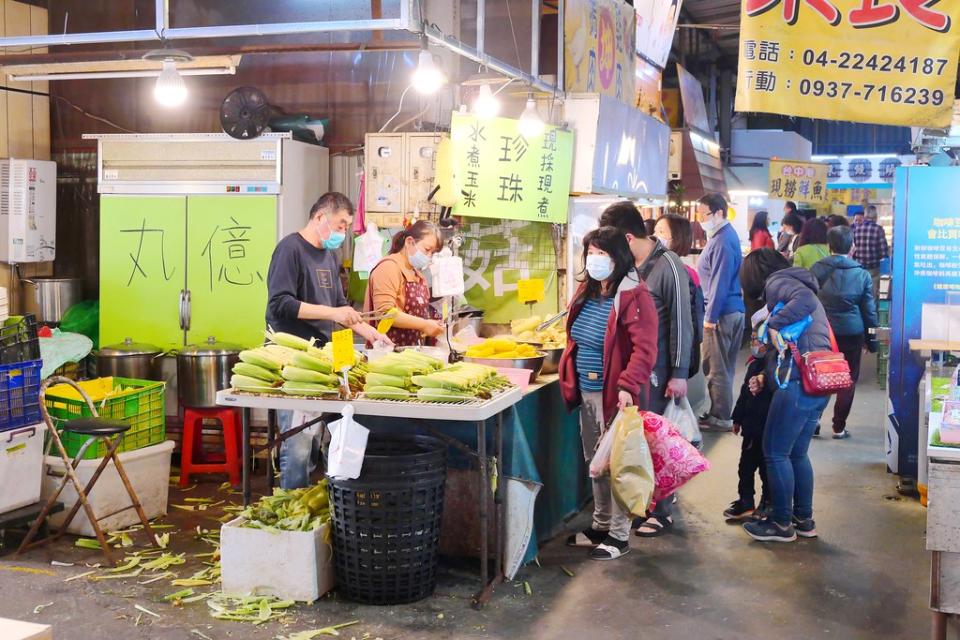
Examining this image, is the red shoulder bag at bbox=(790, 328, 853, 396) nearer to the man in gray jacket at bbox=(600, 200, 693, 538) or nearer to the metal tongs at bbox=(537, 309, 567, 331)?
the man in gray jacket at bbox=(600, 200, 693, 538)

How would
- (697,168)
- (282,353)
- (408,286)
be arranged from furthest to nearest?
(697,168)
(408,286)
(282,353)

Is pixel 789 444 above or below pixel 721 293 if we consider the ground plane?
below

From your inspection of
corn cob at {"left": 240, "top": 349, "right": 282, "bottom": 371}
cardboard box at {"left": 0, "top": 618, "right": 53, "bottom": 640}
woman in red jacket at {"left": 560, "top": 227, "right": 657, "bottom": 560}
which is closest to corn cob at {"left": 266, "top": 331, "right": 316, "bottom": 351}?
corn cob at {"left": 240, "top": 349, "right": 282, "bottom": 371}

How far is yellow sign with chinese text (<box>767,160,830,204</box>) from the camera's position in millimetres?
19422

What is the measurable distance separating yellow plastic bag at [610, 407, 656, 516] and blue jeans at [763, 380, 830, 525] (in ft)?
3.27

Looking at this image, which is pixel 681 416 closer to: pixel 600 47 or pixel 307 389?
pixel 307 389

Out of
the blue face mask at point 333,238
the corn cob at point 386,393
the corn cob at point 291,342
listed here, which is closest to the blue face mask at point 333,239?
the blue face mask at point 333,238

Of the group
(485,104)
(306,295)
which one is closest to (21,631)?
(306,295)

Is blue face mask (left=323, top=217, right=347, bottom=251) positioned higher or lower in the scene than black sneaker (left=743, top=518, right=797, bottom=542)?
higher

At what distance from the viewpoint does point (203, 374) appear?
7.74 meters

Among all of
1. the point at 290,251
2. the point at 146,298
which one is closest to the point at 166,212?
the point at 146,298

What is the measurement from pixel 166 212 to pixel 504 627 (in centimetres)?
499

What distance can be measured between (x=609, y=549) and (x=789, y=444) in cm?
127

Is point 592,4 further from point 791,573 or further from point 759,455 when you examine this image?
point 791,573
